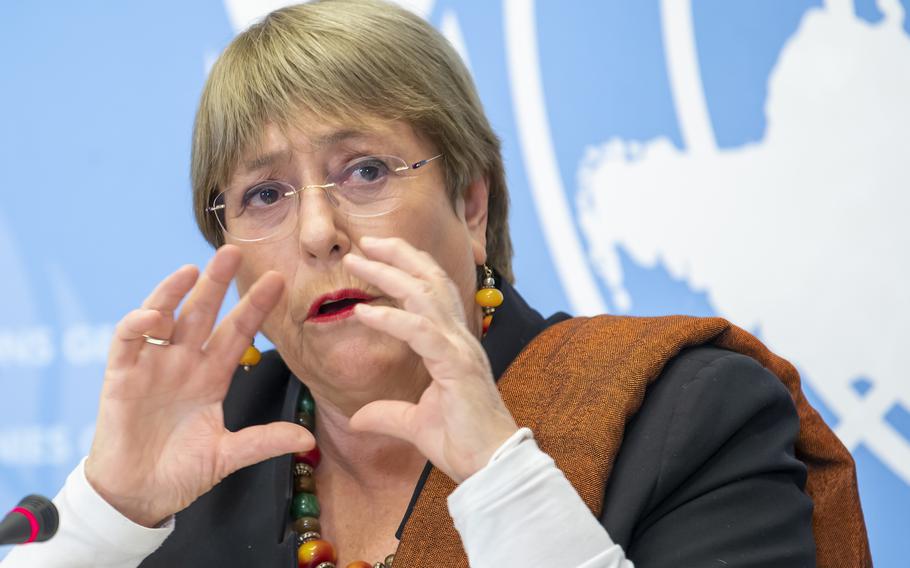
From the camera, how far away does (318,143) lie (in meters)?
1.40

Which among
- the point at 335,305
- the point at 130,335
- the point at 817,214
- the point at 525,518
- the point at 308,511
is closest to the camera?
the point at 525,518

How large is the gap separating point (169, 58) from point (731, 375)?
1.45 metres

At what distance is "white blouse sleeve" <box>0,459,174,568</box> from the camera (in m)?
1.31

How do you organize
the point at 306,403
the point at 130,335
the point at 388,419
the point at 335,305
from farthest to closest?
the point at 306,403 → the point at 335,305 → the point at 130,335 → the point at 388,419

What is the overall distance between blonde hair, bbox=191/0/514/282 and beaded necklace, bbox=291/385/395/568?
0.33 metres

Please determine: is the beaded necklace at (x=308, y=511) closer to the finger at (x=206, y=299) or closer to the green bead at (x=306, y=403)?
the green bead at (x=306, y=403)

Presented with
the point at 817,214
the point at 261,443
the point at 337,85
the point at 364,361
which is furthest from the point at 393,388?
the point at 817,214

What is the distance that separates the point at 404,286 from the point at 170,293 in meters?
0.34

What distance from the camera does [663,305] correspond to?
200cm

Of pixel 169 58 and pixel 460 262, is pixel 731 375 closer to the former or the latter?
pixel 460 262

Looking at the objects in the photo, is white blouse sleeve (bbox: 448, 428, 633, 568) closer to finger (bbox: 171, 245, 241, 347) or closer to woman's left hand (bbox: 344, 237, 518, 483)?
woman's left hand (bbox: 344, 237, 518, 483)

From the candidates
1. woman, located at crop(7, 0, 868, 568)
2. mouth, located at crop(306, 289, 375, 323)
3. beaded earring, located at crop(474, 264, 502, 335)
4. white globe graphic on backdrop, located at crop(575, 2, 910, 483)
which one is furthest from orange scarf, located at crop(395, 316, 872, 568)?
white globe graphic on backdrop, located at crop(575, 2, 910, 483)

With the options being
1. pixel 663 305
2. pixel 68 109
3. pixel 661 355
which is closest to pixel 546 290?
pixel 663 305

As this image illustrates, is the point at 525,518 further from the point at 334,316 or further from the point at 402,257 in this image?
the point at 334,316
